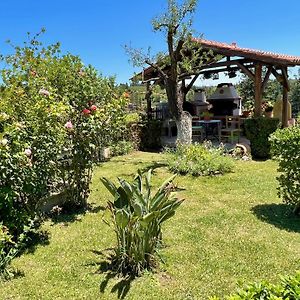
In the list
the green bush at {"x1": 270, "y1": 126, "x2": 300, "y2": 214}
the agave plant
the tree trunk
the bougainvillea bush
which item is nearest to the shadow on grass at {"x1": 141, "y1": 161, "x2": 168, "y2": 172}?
the tree trunk

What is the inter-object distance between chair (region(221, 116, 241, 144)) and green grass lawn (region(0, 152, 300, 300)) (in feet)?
21.7

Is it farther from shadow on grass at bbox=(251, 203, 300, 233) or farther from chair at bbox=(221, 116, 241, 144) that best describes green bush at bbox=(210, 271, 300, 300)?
chair at bbox=(221, 116, 241, 144)

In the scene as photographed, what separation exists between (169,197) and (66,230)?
6.82 ft

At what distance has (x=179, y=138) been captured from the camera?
12078 millimetres

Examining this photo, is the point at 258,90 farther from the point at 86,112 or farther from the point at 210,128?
the point at 86,112

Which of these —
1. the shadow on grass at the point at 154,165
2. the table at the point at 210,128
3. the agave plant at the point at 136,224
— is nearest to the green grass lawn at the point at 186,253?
the agave plant at the point at 136,224

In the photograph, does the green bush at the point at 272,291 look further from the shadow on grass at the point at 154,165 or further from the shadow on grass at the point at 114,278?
the shadow on grass at the point at 154,165

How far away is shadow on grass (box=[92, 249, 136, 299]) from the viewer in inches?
160

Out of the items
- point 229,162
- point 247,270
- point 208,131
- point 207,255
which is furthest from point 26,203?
point 208,131

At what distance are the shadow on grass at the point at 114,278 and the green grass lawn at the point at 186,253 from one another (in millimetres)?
13

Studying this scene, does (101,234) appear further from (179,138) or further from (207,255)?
(179,138)

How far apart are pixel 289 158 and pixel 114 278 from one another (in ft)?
12.5

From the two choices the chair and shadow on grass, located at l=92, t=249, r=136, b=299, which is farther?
the chair

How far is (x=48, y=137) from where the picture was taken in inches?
211
